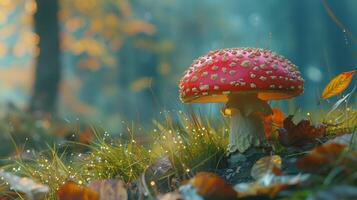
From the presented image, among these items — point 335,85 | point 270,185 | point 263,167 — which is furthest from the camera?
point 335,85

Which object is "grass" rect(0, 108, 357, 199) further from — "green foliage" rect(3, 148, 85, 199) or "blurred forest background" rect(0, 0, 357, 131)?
"blurred forest background" rect(0, 0, 357, 131)

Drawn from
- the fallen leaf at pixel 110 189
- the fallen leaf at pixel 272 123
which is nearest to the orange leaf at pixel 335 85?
the fallen leaf at pixel 272 123

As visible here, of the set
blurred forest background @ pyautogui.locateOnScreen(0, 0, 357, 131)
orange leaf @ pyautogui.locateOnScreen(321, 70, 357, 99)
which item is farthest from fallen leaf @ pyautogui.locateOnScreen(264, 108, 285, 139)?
blurred forest background @ pyautogui.locateOnScreen(0, 0, 357, 131)

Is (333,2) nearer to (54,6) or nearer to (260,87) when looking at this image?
(54,6)

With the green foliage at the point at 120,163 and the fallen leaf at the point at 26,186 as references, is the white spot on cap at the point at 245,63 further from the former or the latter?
the fallen leaf at the point at 26,186

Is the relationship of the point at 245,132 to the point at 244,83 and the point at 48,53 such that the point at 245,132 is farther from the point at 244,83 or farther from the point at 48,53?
the point at 48,53

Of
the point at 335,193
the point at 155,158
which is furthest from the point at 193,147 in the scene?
the point at 335,193

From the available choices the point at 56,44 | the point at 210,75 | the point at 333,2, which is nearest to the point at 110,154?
the point at 210,75
